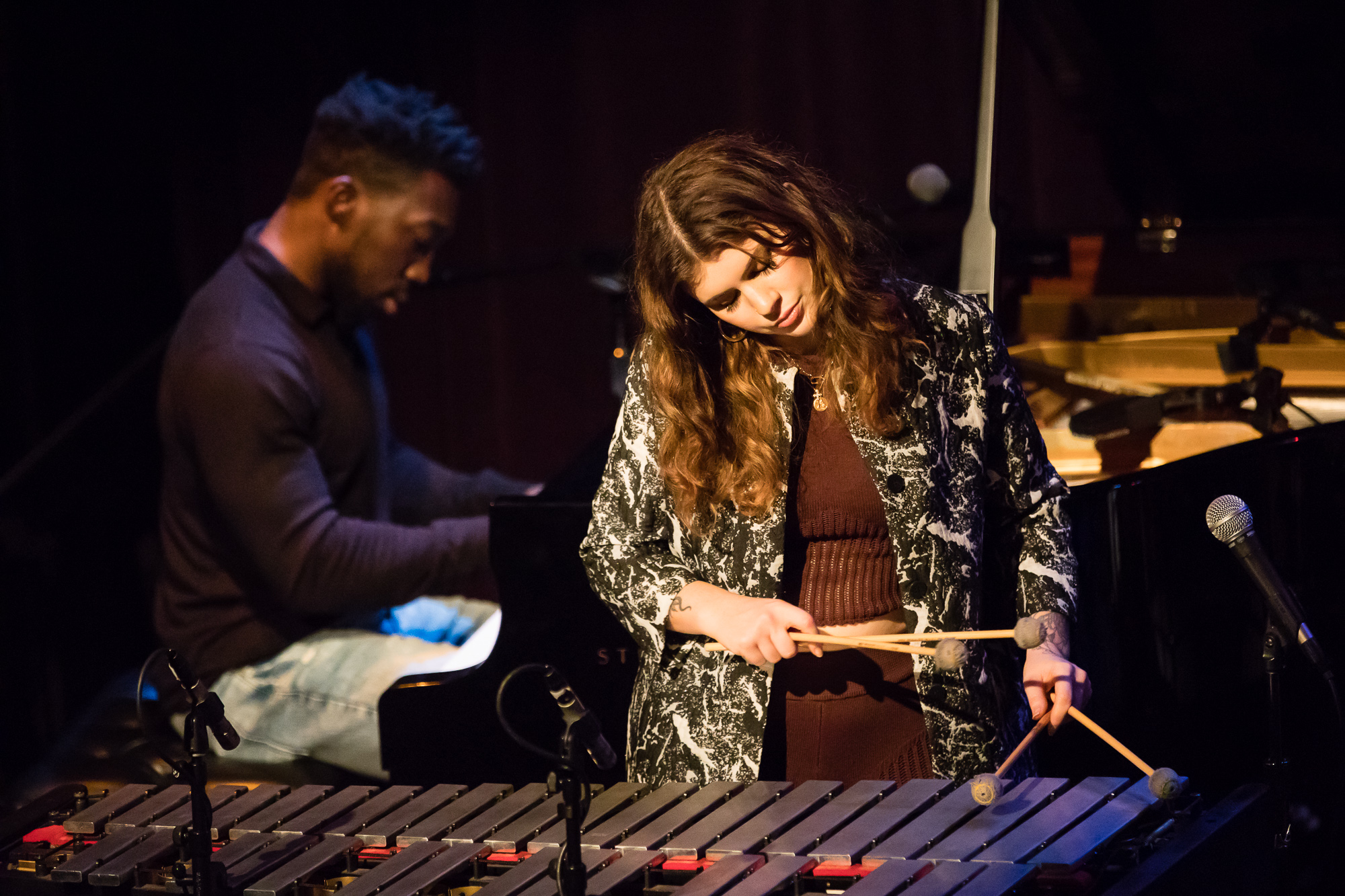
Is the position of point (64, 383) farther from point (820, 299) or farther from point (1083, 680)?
point (1083, 680)

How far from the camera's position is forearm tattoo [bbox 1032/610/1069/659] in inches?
79.4

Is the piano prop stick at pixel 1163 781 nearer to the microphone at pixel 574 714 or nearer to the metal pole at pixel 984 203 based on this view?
the microphone at pixel 574 714

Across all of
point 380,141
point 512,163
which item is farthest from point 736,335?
point 512,163

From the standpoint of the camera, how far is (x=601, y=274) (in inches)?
154

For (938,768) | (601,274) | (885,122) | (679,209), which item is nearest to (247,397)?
(601,274)

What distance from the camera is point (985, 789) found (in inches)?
72.0

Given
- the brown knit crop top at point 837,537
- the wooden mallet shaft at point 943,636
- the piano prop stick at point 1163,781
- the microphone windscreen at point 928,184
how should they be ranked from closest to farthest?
1. the piano prop stick at point 1163,781
2. the wooden mallet shaft at point 943,636
3. the brown knit crop top at point 837,537
4. the microphone windscreen at point 928,184

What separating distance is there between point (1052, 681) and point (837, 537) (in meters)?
0.36

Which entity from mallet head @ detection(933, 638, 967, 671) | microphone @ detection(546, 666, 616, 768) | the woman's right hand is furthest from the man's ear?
mallet head @ detection(933, 638, 967, 671)

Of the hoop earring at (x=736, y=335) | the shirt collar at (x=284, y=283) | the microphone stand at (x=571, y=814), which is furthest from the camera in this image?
the shirt collar at (x=284, y=283)

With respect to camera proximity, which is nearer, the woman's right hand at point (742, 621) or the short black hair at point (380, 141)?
the woman's right hand at point (742, 621)

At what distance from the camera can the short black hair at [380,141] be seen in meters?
3.76

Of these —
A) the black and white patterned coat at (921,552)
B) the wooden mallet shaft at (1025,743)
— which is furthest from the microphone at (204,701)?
the wooden mallet shaft at (1025,743)

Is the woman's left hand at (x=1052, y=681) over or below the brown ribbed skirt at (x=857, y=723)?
over
